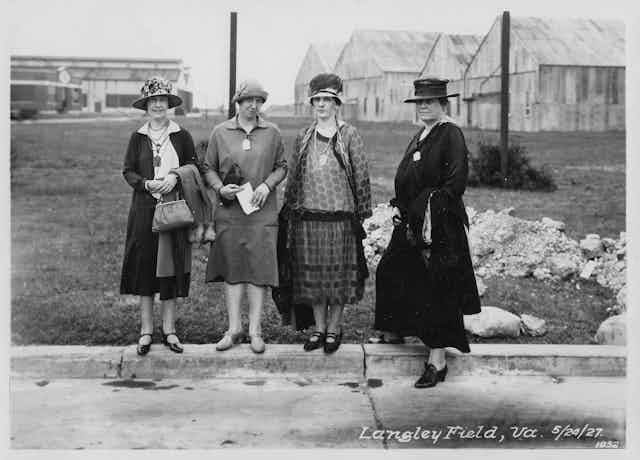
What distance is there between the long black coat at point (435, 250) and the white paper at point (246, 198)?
98cm

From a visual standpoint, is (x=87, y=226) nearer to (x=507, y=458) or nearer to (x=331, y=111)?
(x=331, y=111)

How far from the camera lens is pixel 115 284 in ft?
23.6

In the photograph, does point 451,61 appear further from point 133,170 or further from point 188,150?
point 133,170

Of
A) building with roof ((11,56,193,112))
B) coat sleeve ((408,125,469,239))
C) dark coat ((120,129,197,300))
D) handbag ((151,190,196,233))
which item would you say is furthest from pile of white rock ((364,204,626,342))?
building with roof ((11,56,193,112))

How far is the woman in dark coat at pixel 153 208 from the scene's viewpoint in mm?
5250

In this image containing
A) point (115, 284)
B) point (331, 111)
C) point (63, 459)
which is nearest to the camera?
point (63, 459)

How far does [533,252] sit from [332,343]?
3358 millimetres

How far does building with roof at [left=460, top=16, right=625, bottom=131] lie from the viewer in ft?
96.6

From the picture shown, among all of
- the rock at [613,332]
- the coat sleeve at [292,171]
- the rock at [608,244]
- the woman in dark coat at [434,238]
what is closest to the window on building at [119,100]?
the rock at [608,244]

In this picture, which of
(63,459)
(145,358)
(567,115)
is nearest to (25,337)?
(145,358)

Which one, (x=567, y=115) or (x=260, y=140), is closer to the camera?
(x=260, y=140)

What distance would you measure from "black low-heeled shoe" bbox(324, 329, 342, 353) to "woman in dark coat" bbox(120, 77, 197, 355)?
1017 mm

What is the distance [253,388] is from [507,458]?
1763mm

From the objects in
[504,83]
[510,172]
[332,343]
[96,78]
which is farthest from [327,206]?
[96,78]
